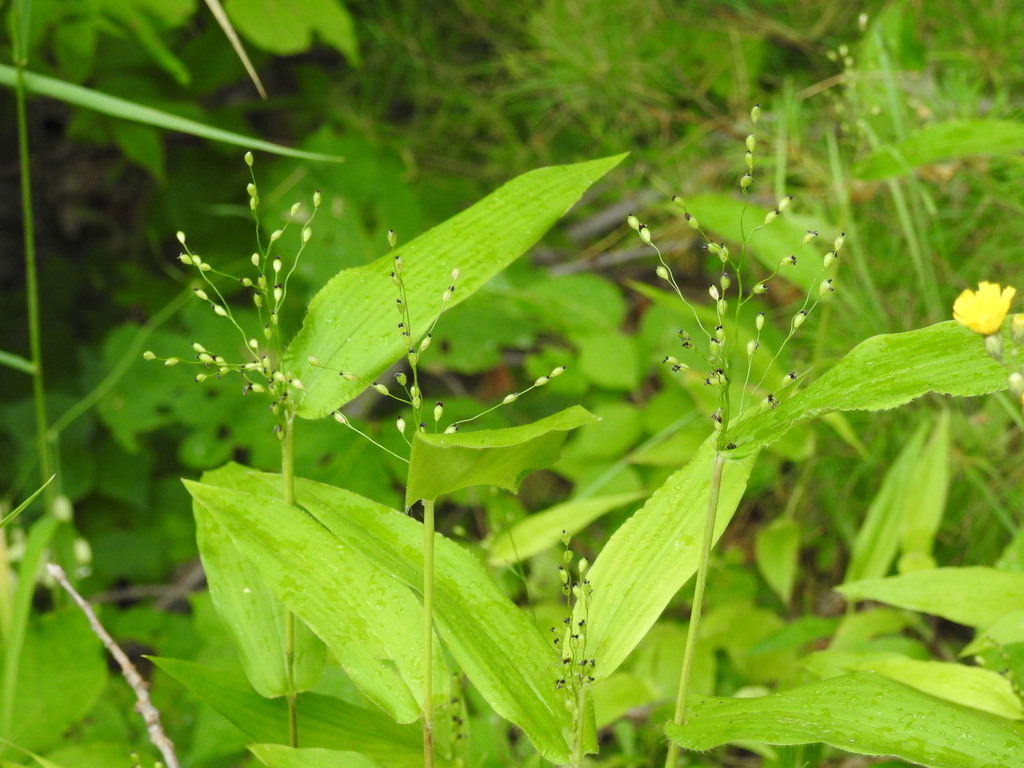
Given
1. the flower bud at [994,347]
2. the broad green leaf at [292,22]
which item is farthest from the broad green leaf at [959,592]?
the broad green leaf at [292,22]

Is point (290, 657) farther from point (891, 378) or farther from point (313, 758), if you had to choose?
point (891, 378)

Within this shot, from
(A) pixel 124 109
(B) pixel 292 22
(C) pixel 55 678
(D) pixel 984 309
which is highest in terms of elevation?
(B) pixel 292 22

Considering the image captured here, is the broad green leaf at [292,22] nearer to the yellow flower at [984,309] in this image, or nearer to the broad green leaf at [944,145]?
the broad green leaf at [944,145]

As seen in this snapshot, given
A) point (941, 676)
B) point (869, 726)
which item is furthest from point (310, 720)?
point (941, 676)

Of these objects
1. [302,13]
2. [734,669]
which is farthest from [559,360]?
[302,13]

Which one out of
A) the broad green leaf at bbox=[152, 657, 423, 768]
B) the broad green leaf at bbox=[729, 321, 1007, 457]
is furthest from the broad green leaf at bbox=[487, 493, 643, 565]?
the broad green leaf at bbox=[729, 321, 1007, 457]

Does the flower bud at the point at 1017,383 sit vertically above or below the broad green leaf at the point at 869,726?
above

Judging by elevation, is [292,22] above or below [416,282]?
above

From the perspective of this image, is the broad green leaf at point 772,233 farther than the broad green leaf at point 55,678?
Yes
